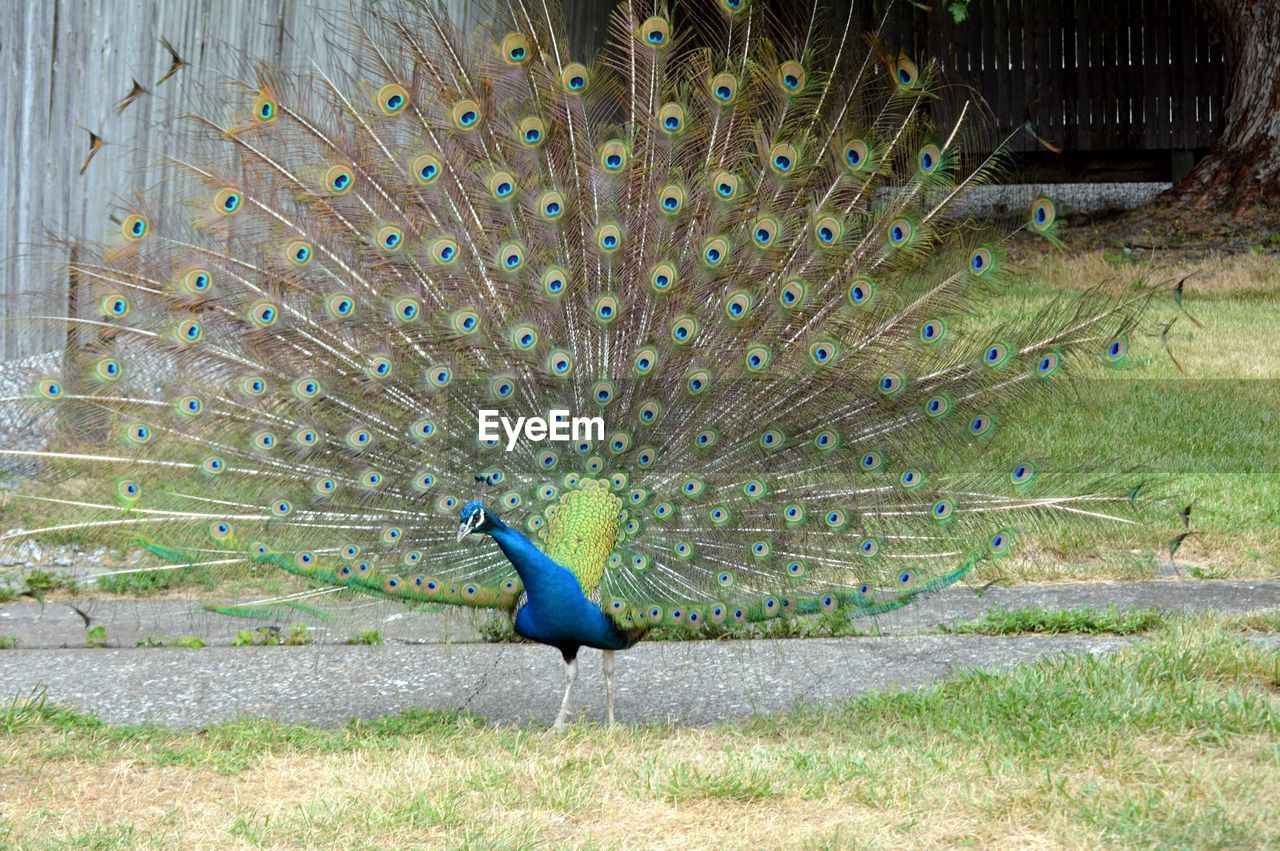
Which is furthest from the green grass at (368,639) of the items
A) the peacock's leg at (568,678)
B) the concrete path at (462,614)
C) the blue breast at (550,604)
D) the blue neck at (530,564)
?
the blue neck at (530,564)

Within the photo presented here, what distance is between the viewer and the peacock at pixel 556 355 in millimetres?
4453

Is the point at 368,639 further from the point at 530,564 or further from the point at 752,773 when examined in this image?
the point at 752,773

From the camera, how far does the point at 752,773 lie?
378cm

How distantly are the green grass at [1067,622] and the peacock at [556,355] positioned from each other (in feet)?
3.33

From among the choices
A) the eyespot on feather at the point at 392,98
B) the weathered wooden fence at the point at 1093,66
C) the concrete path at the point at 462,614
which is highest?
the weathered wooden fence at the point at 1093,66

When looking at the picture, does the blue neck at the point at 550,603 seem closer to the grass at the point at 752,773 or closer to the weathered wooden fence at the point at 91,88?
the grass at the point at 752,773

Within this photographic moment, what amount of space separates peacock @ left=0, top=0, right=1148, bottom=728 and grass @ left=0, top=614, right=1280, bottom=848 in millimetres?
421

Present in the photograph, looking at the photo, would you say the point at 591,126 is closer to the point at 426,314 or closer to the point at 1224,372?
the point at 426,314

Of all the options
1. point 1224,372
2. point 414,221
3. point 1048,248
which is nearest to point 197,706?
point 414,221

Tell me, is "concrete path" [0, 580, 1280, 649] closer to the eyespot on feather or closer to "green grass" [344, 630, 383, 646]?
"green grass" [344, 630, 383, 646]

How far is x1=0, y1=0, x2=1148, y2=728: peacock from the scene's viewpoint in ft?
14.6

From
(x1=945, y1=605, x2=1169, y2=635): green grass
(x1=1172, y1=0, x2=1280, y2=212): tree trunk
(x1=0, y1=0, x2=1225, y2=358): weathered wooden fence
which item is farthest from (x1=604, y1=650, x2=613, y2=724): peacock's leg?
(x1=1172, y1=0, x2=1280, y2=212): tree trunk

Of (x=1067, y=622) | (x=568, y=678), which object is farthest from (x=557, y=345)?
(x=1067, y=622)

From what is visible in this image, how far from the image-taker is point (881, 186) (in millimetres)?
4812
